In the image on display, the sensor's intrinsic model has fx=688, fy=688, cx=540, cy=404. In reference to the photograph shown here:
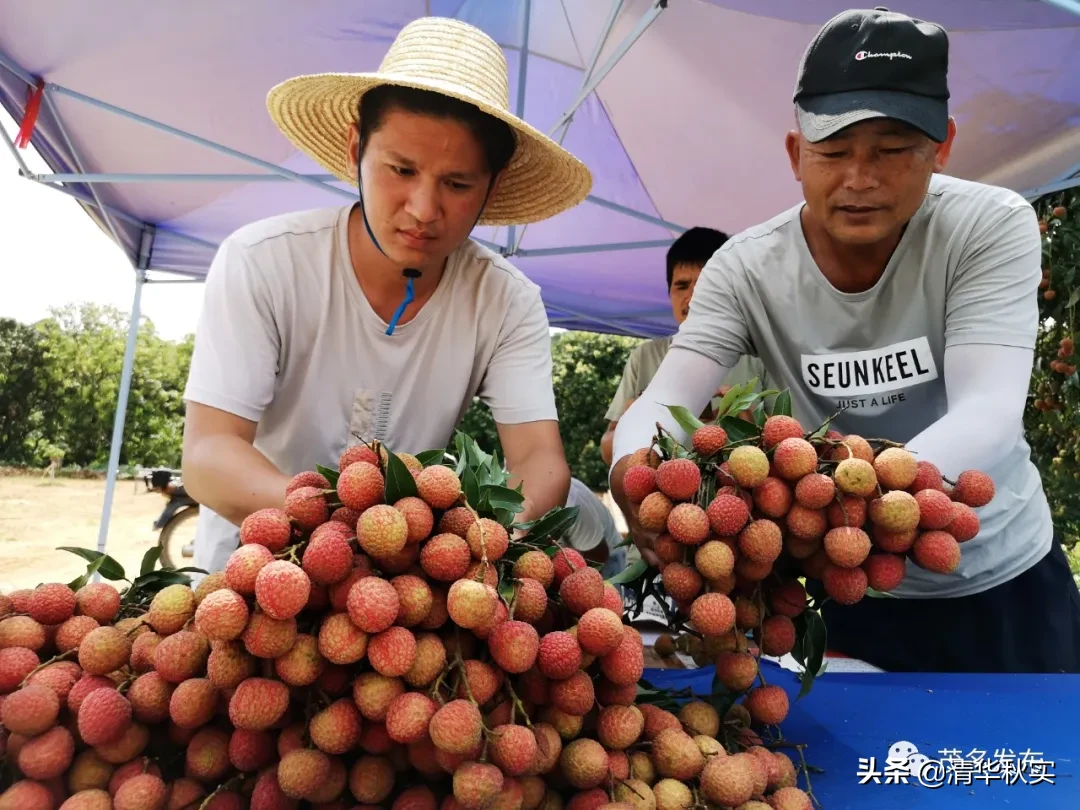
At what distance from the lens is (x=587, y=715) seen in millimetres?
724

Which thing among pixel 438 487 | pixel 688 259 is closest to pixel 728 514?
pixel 438 487

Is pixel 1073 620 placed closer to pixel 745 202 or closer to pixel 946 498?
pixel 946 498

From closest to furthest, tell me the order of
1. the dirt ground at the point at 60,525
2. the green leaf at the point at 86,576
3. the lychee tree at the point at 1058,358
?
the green leaf at the point at 86,576
the lychee tree at the point at 1058,358
the dirt ground at the point at 60,525

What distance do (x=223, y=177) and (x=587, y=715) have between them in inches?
141

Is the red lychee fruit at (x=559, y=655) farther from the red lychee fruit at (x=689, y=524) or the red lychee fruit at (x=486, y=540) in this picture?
the red lychee fruit at (x=689, y=524)

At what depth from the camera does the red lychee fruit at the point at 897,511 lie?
0.80 meters

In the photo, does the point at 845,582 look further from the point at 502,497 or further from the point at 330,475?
the point at 330,475

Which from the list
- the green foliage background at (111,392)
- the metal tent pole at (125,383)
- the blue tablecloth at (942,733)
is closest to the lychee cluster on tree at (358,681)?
the blue tablecloth at (942,733)

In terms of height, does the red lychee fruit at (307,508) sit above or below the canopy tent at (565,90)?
below

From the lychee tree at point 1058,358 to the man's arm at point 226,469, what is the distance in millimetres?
3400

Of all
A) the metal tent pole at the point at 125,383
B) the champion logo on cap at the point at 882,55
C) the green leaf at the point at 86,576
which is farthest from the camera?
the metal tent pole at the point at 125,383

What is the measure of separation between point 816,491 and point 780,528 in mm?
79

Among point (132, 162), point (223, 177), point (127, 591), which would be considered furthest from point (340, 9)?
point (127, 591)

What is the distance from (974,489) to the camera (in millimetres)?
880
